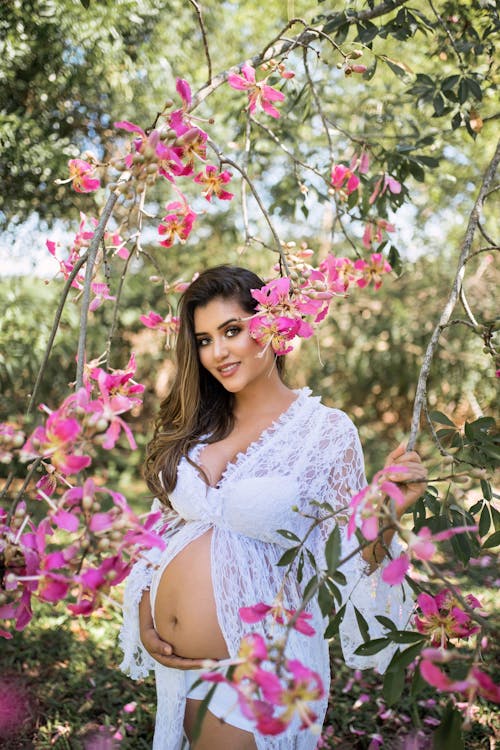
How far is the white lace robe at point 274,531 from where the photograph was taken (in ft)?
5.09

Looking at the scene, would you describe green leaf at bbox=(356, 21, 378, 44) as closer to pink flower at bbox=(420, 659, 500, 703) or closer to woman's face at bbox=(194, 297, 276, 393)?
woman's face at bbox=(194, 297, 276, 393)

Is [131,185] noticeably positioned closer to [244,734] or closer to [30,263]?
[244,734]

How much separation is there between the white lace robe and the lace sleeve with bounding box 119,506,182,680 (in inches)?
5.4

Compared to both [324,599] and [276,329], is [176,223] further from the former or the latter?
[324,599]

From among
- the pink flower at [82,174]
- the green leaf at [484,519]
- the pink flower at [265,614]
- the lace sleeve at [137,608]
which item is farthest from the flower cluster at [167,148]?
the lace sleeve at [137,608]

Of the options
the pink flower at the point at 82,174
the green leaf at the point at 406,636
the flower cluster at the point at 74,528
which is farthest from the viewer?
the pink flower at the point at 82,174

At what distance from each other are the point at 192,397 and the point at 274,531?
20.0 inches

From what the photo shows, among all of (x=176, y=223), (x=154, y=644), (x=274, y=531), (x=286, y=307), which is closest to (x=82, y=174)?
(x=176, y=223)

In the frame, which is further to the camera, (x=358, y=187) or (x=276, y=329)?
(x=358, y=187)

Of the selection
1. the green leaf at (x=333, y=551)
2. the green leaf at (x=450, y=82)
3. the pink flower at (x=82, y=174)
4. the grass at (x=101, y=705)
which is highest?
the green leaf at (x=450, y=82)

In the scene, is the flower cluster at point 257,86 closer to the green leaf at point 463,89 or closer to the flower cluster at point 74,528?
the green leaf at point 463,89

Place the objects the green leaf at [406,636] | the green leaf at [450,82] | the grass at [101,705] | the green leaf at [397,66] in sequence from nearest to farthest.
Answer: the green leaf at [406,636]
the green leaf at [397,66]
the green leaf at [450,82]
the grass at [101,705]

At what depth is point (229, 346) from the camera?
1759 mm

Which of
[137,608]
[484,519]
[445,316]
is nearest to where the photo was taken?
[445,316]
